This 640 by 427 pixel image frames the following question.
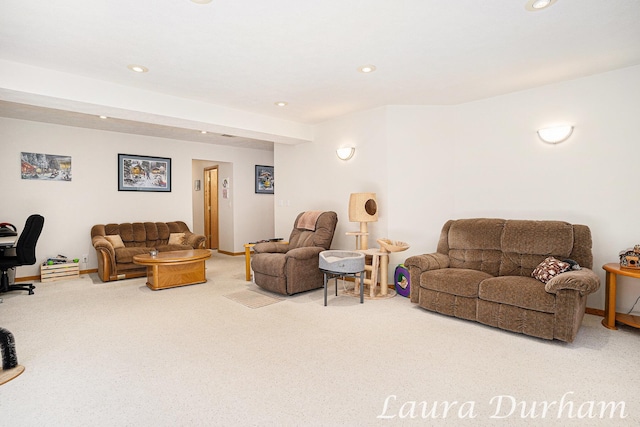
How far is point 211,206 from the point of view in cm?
854

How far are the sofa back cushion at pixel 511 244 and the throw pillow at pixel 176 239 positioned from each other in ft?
14.5

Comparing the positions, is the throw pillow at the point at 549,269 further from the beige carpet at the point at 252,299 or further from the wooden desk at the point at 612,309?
the beige carpet at the point at 252,299

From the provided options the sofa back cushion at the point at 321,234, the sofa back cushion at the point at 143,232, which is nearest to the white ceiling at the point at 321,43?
the sofa back cushion at the point at 321,234

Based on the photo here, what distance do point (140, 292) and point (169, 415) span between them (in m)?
3.06

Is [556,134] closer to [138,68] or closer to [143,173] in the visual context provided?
[138,68]

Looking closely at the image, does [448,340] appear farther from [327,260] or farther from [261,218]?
[261,218]

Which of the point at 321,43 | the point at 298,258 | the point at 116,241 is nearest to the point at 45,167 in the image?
the point at 116,241

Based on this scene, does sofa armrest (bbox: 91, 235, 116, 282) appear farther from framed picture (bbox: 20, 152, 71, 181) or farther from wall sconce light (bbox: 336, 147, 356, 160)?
wall sconce light (bbox: 336, 147, 356, 160)

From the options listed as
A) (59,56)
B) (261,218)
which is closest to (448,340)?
(59,56)

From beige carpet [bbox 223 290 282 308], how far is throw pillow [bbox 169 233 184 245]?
2.19m

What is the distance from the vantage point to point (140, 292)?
4590 mm

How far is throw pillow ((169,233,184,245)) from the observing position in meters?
6.14

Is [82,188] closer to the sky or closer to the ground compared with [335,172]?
closer to the ground

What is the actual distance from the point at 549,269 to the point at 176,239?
5.56 m
